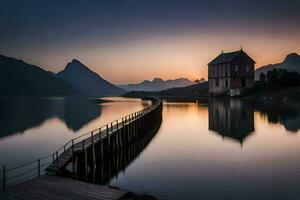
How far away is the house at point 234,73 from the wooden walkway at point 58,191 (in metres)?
75.8

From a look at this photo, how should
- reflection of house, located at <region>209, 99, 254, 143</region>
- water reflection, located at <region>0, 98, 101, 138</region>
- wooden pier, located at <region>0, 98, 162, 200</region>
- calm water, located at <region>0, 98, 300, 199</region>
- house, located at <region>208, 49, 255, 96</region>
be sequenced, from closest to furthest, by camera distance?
wooden pier, located at <region>0, 98, 162, 200</region>, calm water, located at <region>0, 98, 300, 199</region>, reflection of house, located at <region>209, 99, 254, 143</region>, water reflection, located at <region>0, 98, 101, 138</region>, house, located at <region>208, 49, 255, 96</region>

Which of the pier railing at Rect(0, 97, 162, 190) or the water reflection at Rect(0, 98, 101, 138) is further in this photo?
the water reflection at Rect(0, 98, 101, 138)

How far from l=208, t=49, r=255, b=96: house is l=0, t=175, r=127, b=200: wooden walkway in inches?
2985

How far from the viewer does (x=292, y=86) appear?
7844 centimetres

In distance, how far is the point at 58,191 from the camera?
12234mm

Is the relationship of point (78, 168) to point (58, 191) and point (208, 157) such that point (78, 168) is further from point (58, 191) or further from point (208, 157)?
point (208, 157)

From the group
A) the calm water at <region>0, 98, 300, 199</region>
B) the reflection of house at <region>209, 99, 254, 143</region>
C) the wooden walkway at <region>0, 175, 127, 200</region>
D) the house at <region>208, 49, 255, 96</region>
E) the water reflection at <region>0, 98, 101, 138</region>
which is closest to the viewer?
the wooden walkway at <region>0, 175, 127, 200</region>

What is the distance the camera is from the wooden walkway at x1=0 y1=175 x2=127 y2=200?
11.5 metres

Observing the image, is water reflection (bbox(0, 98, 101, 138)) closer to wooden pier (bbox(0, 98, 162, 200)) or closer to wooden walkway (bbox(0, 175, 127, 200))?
wooden pier (bbox(0, 98, 162, 200))

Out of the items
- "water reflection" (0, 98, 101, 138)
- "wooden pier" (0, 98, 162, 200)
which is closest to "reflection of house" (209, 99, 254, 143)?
"wooden pier" (0, 98, 162, 200)

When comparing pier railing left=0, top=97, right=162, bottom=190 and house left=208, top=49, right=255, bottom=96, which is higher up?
house left=208, top=49, right=255, bottom=96

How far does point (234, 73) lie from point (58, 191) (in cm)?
7777

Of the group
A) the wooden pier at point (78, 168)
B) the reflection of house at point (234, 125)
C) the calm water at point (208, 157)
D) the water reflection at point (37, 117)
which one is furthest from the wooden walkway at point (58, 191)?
the water reflection at point (37, 117)

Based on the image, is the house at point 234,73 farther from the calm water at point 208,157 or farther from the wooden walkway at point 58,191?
the wooden walkway at point 58,191
